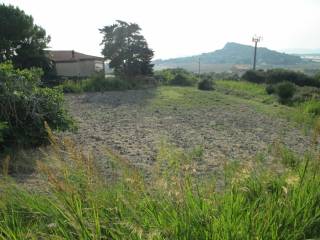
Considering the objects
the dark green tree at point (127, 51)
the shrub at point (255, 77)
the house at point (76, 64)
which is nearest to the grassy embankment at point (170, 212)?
the dark green tree at point (127, 51)

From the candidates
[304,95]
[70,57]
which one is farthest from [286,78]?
[70,57]

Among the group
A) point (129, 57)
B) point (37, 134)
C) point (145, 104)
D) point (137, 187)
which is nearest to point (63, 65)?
point (129, 57)

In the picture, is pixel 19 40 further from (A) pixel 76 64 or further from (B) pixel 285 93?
(B) pixel 285 93

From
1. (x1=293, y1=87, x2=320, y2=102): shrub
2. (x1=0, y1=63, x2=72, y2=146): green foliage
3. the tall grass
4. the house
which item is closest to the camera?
the tall grass

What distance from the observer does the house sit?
3156cm

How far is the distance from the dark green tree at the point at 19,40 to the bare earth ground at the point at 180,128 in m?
6.44

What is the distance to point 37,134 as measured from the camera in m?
7.36

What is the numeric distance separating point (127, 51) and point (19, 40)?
807 centimetres

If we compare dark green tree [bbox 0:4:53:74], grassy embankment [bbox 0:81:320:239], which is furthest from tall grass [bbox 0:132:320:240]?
dark green tree [bbox 0:4:53:74]

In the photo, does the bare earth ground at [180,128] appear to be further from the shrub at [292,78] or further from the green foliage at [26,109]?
the shrub at [292,78]

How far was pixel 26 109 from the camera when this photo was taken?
23.3ft

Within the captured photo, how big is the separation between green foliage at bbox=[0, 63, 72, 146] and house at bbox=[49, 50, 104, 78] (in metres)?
23.9

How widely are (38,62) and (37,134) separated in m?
17.3

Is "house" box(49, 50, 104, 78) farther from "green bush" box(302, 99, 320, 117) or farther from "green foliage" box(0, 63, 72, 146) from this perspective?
"green foliage" box(0, 63, 72, 146)
